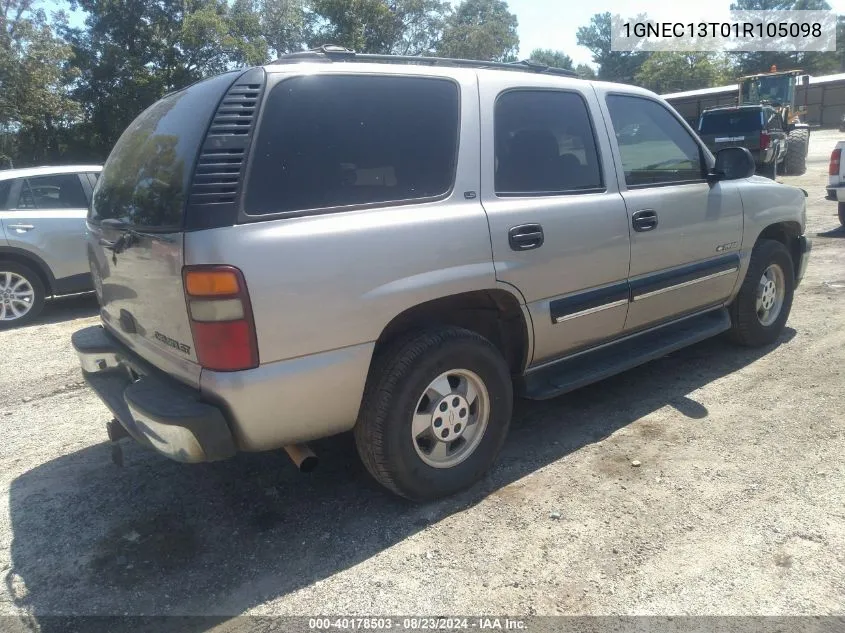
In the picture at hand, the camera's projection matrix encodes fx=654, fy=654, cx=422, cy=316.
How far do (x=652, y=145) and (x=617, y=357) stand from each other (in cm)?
137

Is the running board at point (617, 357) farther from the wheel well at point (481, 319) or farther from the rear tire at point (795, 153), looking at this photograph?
the rear tire at point (795, 153)

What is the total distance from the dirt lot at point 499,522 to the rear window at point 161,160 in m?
1.43

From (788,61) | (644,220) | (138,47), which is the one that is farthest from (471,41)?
(788,61)

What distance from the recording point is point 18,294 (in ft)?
23.2

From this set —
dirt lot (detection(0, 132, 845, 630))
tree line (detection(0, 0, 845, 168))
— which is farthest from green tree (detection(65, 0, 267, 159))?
dirt lot (detection(0, 132, 845, 630))

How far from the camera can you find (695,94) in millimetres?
32469

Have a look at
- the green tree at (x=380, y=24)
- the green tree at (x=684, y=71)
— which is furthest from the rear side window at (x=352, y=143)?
the green tree at (x=684, y=71)

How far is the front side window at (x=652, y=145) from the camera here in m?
3.92

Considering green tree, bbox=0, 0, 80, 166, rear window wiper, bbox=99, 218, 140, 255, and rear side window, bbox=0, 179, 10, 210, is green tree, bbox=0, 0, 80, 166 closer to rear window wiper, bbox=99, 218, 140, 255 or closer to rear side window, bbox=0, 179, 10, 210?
rear side window, bbox=0, 179, 10, 210

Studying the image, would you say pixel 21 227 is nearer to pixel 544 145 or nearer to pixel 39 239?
pixel 39 239

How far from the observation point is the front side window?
392 centimetres

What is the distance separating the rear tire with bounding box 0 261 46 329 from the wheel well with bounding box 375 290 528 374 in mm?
5775

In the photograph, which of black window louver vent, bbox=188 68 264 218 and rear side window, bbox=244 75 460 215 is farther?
rear side window, bbox=244 75 460 215

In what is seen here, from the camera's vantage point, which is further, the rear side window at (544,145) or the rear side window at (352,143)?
the rear side window at (544,145)
